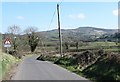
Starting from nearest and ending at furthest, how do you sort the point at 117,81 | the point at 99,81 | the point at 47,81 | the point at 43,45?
the point at 117,81 → the point at 99,81 → the point at 47,81 → the point at 43,45

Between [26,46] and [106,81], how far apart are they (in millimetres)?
111910

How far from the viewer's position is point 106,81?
17.0 metres

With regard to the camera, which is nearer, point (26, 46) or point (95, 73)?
point (95, 73)

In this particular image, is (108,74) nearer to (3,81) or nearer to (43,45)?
(3,81)

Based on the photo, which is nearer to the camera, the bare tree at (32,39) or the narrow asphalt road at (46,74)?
the narrow asphalt road at (46,74)

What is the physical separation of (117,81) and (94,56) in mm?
15735

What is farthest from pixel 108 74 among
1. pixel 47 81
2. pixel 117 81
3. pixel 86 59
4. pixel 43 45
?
pixel 43 45

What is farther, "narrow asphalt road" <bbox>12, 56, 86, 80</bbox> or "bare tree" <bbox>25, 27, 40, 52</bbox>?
"bare tree" <bbox>25, 27, 40, 52</bbox>

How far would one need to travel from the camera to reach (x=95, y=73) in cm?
2136

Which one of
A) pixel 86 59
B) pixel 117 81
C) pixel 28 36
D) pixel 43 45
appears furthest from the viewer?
pixel 43 45

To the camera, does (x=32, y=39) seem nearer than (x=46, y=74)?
No

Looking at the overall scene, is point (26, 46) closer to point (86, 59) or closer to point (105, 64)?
point (86, 59)

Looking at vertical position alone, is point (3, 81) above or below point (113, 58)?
below

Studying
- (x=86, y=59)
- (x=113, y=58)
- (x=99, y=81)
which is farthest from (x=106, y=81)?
(x=86, y=59)
